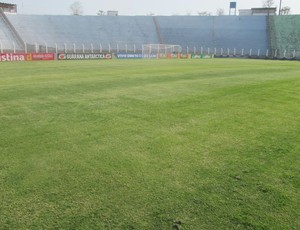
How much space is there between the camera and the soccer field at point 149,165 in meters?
3.63

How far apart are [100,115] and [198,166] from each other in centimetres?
393

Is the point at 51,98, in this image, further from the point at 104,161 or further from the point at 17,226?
the point at 17,226

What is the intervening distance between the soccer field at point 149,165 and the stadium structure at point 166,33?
4863 cm

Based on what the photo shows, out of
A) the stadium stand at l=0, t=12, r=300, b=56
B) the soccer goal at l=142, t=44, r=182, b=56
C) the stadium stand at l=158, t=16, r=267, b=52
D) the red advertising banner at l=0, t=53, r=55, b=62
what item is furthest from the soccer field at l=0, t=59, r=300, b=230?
the stadium stand at l=158, t=16, r=267, b=52

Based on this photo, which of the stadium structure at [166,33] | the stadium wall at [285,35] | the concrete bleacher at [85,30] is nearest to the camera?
the concrete bleacher at [85,30]

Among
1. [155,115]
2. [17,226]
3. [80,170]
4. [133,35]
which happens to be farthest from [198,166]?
[133,35]

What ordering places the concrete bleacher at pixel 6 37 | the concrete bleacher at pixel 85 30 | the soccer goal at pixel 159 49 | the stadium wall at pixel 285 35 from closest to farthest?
the concrete bleacher at pixel 6 37 → the concrete bleacher at pixel 85 30 → the soccer goal at pixel 159 49 → the stadium wall at pixel 285 35

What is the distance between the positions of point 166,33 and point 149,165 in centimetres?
6765

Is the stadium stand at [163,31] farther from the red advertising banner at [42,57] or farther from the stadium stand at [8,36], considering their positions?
the red advertising banner at [42,57]

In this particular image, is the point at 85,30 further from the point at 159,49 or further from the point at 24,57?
the point at 24,57

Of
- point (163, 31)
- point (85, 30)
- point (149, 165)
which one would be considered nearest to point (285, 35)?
point (163, 31)

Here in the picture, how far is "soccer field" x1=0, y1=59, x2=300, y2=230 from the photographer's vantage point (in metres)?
3.63

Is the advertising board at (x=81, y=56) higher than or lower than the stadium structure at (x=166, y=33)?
lower

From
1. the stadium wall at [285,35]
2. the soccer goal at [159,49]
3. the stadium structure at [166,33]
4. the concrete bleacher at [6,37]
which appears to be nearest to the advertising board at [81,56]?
the stadium structure at [166,33]
